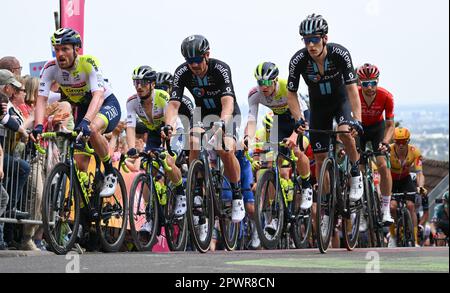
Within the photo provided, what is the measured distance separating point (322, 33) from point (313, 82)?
30.1 inches

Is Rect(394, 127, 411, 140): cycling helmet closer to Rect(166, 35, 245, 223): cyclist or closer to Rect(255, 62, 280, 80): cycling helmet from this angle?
Rect(255, 62, 280, 80): cycling helmet

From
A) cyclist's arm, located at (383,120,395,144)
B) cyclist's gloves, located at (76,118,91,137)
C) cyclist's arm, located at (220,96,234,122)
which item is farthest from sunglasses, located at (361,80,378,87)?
cyclist's gloves, located at (76,118,91,137)

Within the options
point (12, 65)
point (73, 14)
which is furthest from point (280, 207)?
point (73, 14)

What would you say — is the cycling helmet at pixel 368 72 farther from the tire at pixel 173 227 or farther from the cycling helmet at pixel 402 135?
the tire at pixel 173 227

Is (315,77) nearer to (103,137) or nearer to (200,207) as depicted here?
(200,207)

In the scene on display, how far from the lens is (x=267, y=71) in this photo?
1343cm

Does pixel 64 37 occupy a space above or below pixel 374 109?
above

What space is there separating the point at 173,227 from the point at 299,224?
1.88 m

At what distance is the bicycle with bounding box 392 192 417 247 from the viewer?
1700 cm

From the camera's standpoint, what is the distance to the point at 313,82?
11.7m

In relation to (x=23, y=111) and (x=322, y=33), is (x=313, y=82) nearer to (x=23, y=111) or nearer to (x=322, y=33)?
(x=322, y=33)

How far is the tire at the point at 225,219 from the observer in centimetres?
1140

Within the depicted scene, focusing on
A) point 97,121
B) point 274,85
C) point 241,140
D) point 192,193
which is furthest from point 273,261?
point 274,85

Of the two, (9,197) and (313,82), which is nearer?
(9,197)
